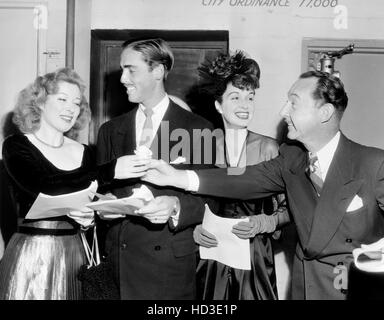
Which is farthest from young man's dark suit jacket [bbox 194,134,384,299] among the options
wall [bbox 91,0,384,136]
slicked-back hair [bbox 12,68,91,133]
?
wall [bbox 91,0,384,136]

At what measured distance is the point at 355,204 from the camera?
209 centimetres

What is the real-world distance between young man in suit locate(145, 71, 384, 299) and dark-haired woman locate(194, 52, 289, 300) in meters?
0.12

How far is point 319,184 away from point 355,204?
6.3 inches

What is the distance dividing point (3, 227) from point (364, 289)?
2352 mm

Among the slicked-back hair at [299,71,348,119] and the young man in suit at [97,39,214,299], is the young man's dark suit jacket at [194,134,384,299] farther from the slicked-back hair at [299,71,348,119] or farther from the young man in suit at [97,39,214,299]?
the young man in suit at [97,39,214,299]

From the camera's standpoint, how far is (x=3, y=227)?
137 inches

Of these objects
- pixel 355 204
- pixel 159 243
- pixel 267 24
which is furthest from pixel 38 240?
pixel 267 24

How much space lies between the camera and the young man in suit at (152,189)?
2320mm

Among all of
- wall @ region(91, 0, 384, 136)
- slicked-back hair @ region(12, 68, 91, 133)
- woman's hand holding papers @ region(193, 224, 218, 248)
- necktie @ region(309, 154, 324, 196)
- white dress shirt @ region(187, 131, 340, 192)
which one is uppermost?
Answer: wall @ region(91, 0, 384, 136)

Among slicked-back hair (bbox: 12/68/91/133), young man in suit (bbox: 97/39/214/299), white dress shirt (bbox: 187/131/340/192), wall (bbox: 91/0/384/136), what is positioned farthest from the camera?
wall (bbox: 91/0/384/136)

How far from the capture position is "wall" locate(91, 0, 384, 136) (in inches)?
131

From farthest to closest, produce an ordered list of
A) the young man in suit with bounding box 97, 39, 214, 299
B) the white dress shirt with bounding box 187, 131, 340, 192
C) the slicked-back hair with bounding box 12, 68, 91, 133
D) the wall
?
the wall, the slicked-back hair with bounding box 12, 68, 91, 133, the young man in suit with bounding box 97, 39, 214, 299, the white dress shirt with bounding box 187, 131, 340, 192
